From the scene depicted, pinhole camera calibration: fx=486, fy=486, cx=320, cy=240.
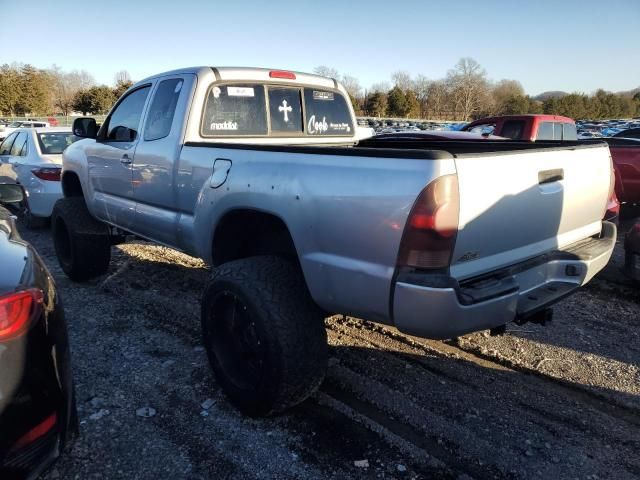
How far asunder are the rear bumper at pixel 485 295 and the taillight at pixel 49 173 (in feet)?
21.7

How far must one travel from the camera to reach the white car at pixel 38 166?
714cm

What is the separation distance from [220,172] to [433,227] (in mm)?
1498

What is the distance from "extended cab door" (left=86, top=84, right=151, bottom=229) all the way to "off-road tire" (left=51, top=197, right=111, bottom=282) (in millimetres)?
238

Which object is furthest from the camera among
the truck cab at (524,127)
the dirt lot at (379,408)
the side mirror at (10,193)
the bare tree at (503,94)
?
the bare tree at (503,94)

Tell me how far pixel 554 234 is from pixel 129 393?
108 inches

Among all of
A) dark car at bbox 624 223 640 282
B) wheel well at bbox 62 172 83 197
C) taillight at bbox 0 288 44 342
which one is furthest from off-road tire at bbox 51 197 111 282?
dark car at bbox 624 223 640 282

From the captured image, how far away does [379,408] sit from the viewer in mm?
2924

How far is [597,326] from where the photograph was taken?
4.18m

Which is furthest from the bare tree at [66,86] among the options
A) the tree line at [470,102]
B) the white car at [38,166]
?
the white car at [38,166]

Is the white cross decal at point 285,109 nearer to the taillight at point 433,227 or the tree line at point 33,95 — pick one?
the taillight at point 433,227

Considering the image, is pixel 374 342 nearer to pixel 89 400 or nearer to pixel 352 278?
pixel 352 278

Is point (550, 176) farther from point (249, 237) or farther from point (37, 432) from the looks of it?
point (37, 432)

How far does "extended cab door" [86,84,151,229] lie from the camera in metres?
4.17

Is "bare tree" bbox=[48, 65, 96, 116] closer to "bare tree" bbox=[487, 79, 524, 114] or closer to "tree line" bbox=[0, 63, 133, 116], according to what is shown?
"tree line" bbox=[0, 63, 133, 116]
